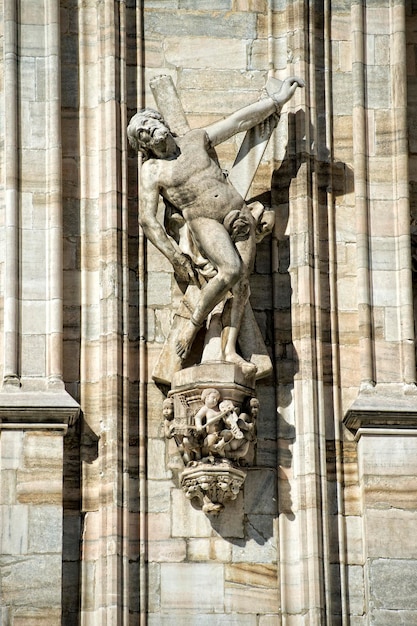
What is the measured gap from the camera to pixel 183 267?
18.8 meters

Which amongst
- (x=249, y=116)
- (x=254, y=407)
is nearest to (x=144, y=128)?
(x=249, y=116)

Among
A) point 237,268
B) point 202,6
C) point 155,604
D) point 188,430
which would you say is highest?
point 202,6

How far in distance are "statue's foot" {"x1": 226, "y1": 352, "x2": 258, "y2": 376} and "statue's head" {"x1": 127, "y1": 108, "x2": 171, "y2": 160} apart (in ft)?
5.63

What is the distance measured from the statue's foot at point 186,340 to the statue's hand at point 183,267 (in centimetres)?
38

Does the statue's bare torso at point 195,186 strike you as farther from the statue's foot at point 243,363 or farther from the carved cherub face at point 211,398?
the carved cherub face at point 211,398

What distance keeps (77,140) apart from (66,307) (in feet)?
4.53

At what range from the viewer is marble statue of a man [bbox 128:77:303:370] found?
18.6 m

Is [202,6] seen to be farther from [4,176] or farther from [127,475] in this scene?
[127,475]

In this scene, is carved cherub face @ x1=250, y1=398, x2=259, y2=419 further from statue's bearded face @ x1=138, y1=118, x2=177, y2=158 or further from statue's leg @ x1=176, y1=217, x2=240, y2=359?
statue's bearded face @ x1=138, y1=118, x2=177, y2=158

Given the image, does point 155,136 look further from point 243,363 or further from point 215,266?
point 243,363

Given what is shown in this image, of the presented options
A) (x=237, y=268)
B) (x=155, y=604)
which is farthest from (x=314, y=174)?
(x=155, y=604)

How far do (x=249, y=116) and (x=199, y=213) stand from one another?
0.95 m

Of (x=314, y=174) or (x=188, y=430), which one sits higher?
(x=314, y=174)

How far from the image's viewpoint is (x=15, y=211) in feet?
62.1
